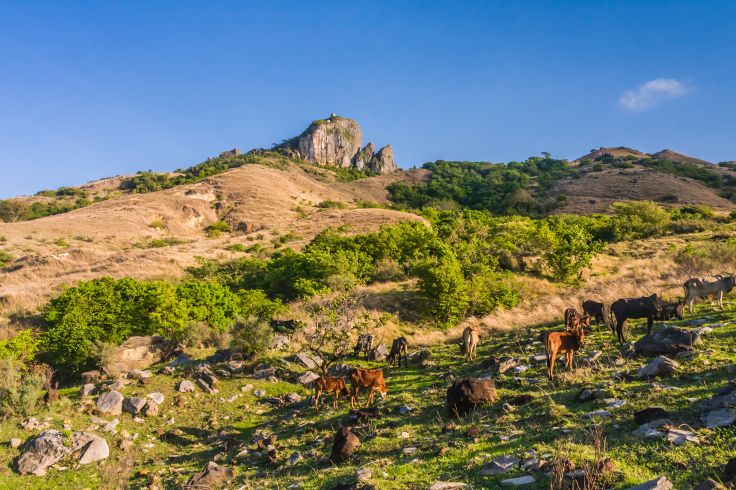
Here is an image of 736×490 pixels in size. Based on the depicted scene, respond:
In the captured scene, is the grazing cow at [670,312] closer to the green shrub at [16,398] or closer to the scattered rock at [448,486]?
the scattered rock at [448,486]

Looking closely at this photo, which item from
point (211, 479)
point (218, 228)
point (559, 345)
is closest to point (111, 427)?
point (211, 479)

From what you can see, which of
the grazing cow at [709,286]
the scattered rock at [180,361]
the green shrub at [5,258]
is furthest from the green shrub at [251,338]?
the green shrub at [5,258]

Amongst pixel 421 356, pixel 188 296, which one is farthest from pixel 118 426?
pixel 188 296

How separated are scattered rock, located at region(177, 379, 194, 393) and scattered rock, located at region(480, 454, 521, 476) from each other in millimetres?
9890

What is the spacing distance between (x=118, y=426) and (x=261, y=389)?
12.8 ft

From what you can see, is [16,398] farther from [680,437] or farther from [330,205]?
[330,205]

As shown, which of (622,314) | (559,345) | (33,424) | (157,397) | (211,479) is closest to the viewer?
(211,479)

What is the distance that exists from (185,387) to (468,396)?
8.69 meters

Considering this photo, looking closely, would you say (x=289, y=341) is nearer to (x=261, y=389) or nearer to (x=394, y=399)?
(x=261, y=389)

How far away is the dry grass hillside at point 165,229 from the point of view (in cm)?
3519

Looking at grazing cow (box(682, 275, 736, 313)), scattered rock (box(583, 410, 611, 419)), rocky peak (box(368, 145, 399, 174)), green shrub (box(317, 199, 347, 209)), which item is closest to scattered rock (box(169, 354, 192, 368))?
scattered rock (box(583, 410, 611, 419))

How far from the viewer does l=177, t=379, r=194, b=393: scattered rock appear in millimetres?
12705

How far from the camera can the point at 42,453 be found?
8852 mm

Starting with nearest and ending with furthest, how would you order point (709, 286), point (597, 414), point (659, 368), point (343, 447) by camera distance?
point (597, 414)
point (343, 447)
point (659, 368)
point (709, 286)
